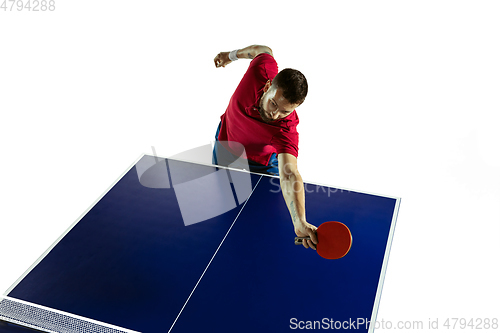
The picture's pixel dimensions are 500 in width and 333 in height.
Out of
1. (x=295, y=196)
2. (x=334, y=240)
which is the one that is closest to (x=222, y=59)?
(x=295, y=196)

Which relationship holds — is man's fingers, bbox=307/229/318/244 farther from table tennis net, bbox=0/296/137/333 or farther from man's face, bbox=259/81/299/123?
table tennis net, bbox=0/296/137/333

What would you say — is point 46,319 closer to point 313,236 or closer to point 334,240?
point 313,236

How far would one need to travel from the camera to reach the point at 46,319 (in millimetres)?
3100

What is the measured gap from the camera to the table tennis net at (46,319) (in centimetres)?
303

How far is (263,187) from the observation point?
428 cm

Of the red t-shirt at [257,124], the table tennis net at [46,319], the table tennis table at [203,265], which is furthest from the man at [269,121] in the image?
the table tennis net at [46,319]

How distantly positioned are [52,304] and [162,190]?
141cm

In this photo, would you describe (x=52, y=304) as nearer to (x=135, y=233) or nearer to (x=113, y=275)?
(x=113, y=275)

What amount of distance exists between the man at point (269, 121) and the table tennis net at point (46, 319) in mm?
1491

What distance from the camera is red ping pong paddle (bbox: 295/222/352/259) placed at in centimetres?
296

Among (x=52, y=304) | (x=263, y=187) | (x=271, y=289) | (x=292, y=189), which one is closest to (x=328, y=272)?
(x=271, y=289)

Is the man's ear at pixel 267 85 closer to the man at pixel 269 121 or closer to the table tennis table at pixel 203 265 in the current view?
the man at pixel 269 121

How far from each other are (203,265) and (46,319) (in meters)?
1.13

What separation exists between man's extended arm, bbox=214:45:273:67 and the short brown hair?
1.03m
